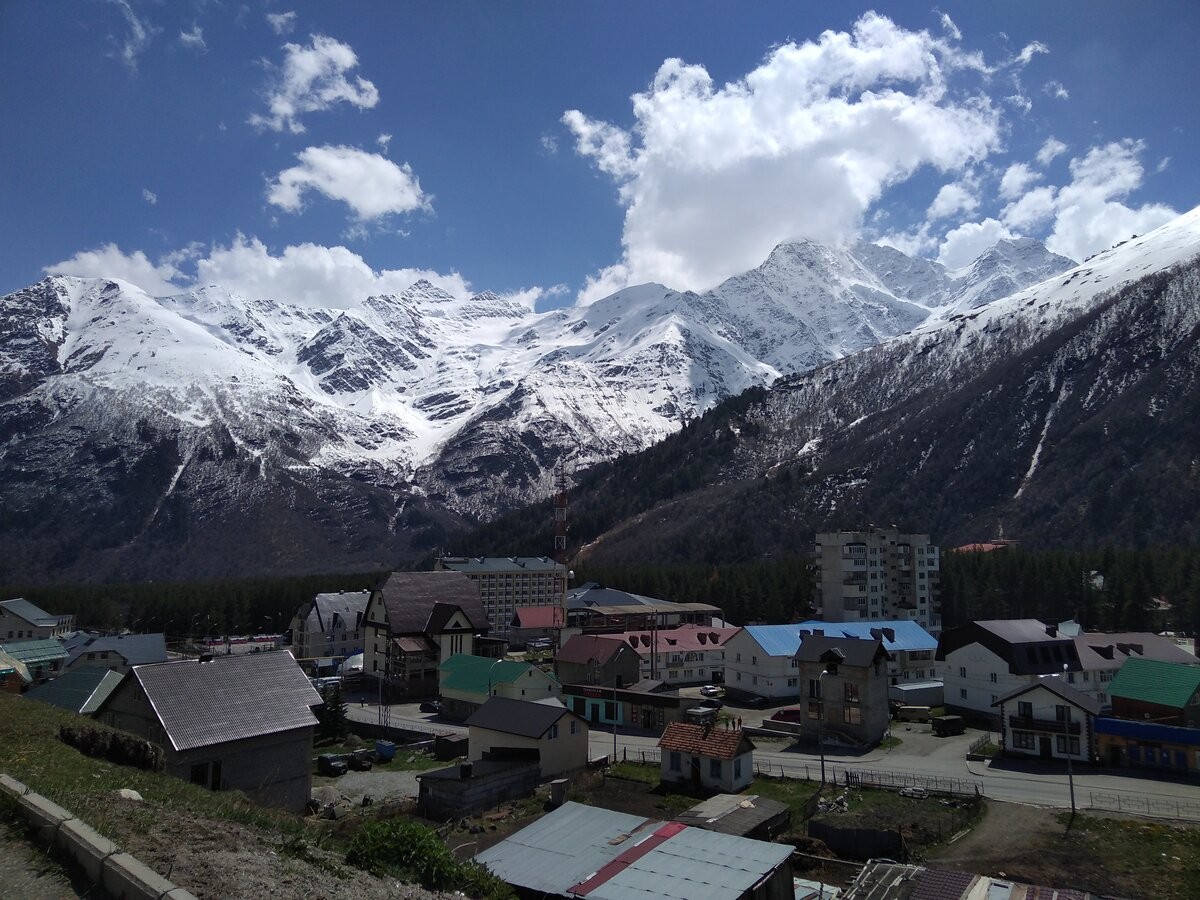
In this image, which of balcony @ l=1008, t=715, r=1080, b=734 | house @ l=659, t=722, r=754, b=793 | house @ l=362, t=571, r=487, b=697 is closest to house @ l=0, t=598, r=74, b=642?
house @ l=362, t=571, r=487, b=697

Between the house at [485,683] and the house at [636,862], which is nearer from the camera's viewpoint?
the house at [636,862]

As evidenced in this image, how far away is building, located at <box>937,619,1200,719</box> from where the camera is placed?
57594mm

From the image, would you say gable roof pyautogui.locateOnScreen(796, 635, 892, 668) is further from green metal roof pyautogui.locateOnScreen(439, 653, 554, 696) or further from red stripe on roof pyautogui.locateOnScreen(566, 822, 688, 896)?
red stripe on roof pyautogui.locateOnScreen(566, 822, 688, 896)

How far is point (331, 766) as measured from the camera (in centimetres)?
4619

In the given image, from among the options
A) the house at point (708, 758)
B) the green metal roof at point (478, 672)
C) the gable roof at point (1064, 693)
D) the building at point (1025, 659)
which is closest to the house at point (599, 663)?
the green metal roof at point (478, 672)

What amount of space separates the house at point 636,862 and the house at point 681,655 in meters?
41.4

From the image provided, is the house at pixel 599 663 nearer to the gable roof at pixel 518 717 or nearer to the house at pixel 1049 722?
the gable roof at pixel 518 717

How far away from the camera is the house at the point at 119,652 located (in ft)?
243

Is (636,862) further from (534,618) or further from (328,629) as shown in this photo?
(534,618)

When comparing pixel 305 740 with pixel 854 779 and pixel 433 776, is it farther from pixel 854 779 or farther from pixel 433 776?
pixel 854 779

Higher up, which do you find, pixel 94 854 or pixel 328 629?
pixel 94 854

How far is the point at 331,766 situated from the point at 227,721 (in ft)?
53.0

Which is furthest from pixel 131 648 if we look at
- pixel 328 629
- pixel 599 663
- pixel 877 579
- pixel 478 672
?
pixel 877 579

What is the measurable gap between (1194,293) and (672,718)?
700 ft
